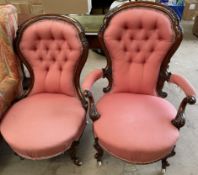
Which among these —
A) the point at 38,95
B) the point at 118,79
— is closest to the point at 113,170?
the point at 118,79

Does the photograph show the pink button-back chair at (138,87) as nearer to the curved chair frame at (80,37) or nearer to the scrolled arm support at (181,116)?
the scrolled arm support at (181,116)

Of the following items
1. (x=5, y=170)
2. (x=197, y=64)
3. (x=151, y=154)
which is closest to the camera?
(x=151, y=154)

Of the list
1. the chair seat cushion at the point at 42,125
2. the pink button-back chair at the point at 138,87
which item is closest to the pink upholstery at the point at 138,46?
the pink button-back chair at the point at 138,87

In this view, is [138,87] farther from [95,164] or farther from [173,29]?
[95,164]

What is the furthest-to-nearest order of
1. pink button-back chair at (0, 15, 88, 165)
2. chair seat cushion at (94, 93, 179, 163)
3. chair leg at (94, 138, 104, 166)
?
Result: chair leg at (94, 138, 104, 166) < pink button-back chair at (0, 15, 88, 165) < chair seat cushion at (94, 93, 179, 163)

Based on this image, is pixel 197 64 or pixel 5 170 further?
pixel 197 64

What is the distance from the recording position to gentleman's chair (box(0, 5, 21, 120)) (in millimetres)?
1575

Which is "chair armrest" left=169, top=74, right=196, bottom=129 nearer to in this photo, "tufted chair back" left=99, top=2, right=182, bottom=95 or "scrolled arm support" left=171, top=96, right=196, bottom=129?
"scrolled arm support" left=171, top=96, right=196, bottom=129

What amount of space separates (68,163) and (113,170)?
327 millimetres

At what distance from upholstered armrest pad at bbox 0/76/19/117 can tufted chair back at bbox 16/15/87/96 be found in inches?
5.1

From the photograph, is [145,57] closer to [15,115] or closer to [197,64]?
[15,115]

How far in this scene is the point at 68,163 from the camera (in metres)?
1.64

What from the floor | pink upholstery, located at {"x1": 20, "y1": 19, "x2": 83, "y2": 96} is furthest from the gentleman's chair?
the floor

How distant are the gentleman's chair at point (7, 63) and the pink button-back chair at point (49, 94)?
6 cm
